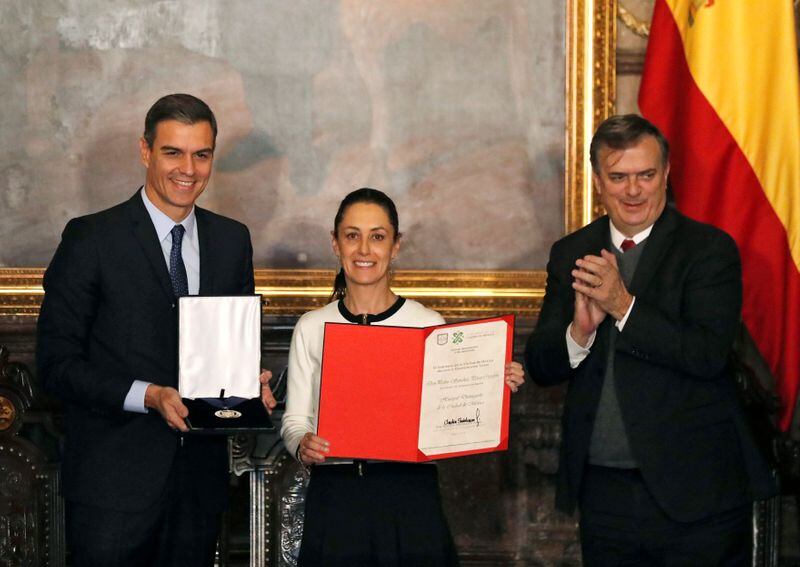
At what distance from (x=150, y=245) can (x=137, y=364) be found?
330 mm

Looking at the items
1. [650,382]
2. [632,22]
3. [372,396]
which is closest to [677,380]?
[650,382]

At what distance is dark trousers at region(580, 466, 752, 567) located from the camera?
2.78 m

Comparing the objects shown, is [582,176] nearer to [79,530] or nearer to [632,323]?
[632,323]

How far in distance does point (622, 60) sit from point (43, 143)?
8.12 ft

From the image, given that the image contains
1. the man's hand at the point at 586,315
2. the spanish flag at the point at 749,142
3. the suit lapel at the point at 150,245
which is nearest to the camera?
the man's hand at the point at 586,315

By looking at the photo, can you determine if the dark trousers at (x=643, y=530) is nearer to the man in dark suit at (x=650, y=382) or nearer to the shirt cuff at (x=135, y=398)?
the man in dark suit at (x=650, y=382)

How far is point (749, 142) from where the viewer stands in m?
4.27

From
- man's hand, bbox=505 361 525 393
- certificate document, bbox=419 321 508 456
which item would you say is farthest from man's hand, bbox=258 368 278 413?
man's hand, bbox=505 361 525 393

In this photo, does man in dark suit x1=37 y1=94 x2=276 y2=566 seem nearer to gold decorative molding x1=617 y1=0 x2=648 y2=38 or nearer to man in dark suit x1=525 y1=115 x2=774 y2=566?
man in dark suit x1=525 y1=115 x2=774 y2=566

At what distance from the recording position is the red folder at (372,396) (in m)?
2.73

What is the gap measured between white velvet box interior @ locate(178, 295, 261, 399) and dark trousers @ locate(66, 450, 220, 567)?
10.7 inches

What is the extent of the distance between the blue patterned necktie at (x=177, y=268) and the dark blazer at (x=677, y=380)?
1.01 m

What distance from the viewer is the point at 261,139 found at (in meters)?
4.50
